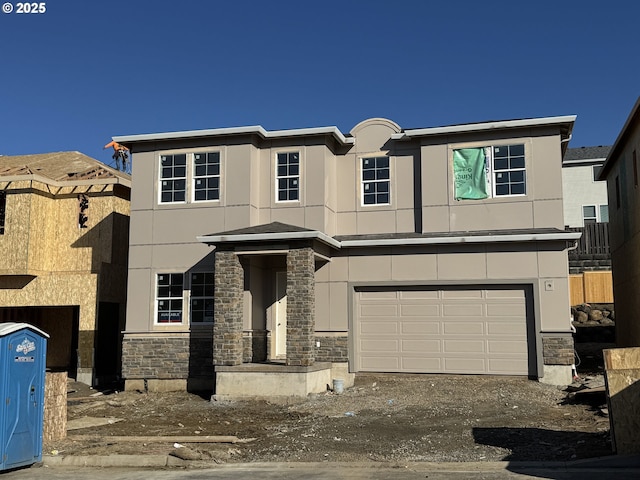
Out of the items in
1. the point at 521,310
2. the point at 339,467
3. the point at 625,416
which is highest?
the point at 521,310

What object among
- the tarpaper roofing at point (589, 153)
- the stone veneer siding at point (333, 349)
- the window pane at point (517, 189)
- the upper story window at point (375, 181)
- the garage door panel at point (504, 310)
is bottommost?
the stone veneer siding at point (333, 349)

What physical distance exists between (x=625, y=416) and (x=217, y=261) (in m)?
10.6

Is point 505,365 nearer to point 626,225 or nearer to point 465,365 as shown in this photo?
point 465,365

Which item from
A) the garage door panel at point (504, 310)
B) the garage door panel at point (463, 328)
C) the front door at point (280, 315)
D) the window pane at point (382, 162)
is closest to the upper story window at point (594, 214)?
the window pane at point (382, 162)

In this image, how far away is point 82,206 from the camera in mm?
21938

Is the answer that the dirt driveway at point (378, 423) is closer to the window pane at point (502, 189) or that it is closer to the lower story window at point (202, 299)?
the lower story window at point (202, 299)

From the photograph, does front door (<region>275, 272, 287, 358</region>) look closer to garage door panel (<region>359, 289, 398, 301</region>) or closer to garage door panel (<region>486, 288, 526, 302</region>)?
garage door panel (<region>359, 289, 398, 301</region>)

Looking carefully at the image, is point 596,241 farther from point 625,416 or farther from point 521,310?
point 625,416

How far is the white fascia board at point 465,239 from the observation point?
16828 mm

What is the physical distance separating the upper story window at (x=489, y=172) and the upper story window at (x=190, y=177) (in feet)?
21.8

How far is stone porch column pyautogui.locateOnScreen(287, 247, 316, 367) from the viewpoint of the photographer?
1658 cm

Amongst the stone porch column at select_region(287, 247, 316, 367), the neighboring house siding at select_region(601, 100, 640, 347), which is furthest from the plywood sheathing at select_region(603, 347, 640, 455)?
the neighboring house siding at select_region(601, 100, 640, 347)

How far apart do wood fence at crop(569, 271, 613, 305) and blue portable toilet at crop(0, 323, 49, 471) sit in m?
26.5

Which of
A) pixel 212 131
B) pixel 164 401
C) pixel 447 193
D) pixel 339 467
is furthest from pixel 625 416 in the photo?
pixel 212 131
